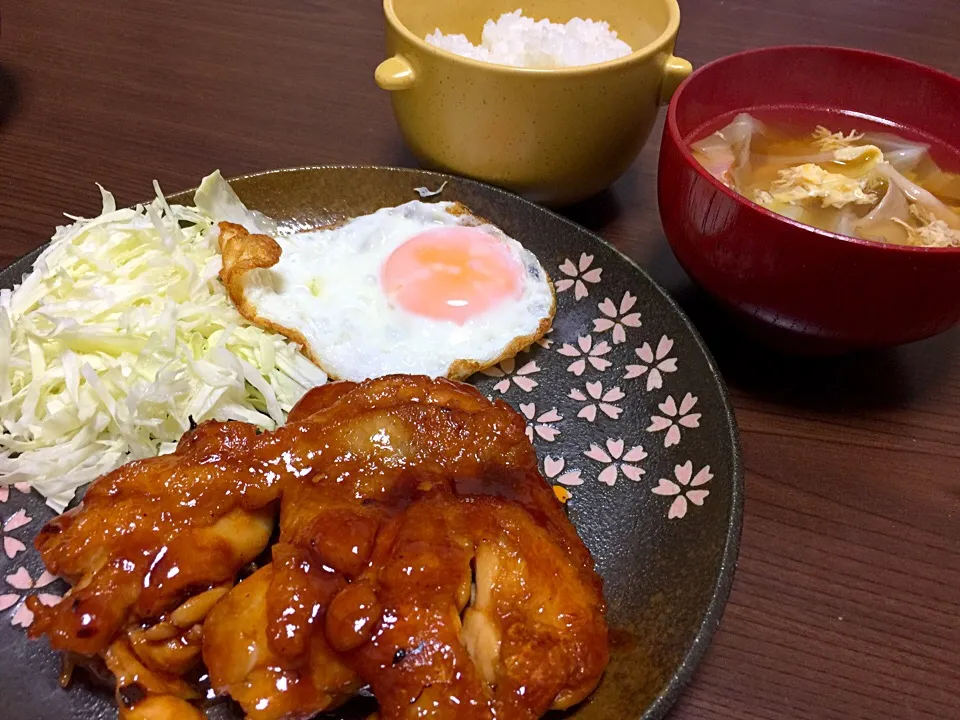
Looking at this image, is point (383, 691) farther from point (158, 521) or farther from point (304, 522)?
point (158, 521)

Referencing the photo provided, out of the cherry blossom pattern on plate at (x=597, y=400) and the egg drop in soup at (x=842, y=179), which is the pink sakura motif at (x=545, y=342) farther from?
the egg drop in soup at (x=842, y=179)

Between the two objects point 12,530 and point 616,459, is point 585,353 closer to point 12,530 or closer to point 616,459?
point 616,459

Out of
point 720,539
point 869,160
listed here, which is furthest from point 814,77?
point 720,539

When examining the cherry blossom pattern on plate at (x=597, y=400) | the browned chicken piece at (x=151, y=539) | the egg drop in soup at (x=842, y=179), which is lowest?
the cherry blossom pattern on plate at (x=597, y=400)

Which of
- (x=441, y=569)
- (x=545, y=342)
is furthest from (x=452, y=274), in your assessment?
(x=441, y=569)

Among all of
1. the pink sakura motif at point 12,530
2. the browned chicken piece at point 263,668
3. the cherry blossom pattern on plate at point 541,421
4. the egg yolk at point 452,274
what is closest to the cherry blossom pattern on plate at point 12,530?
the pink sakura motif at point 12,530

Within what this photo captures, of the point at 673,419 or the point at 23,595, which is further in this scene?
the point at 673,419

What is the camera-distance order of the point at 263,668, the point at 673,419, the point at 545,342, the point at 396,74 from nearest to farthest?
the point at 263,668 → the point at 673,419 → the point at 545,342 → the point at 396,74
